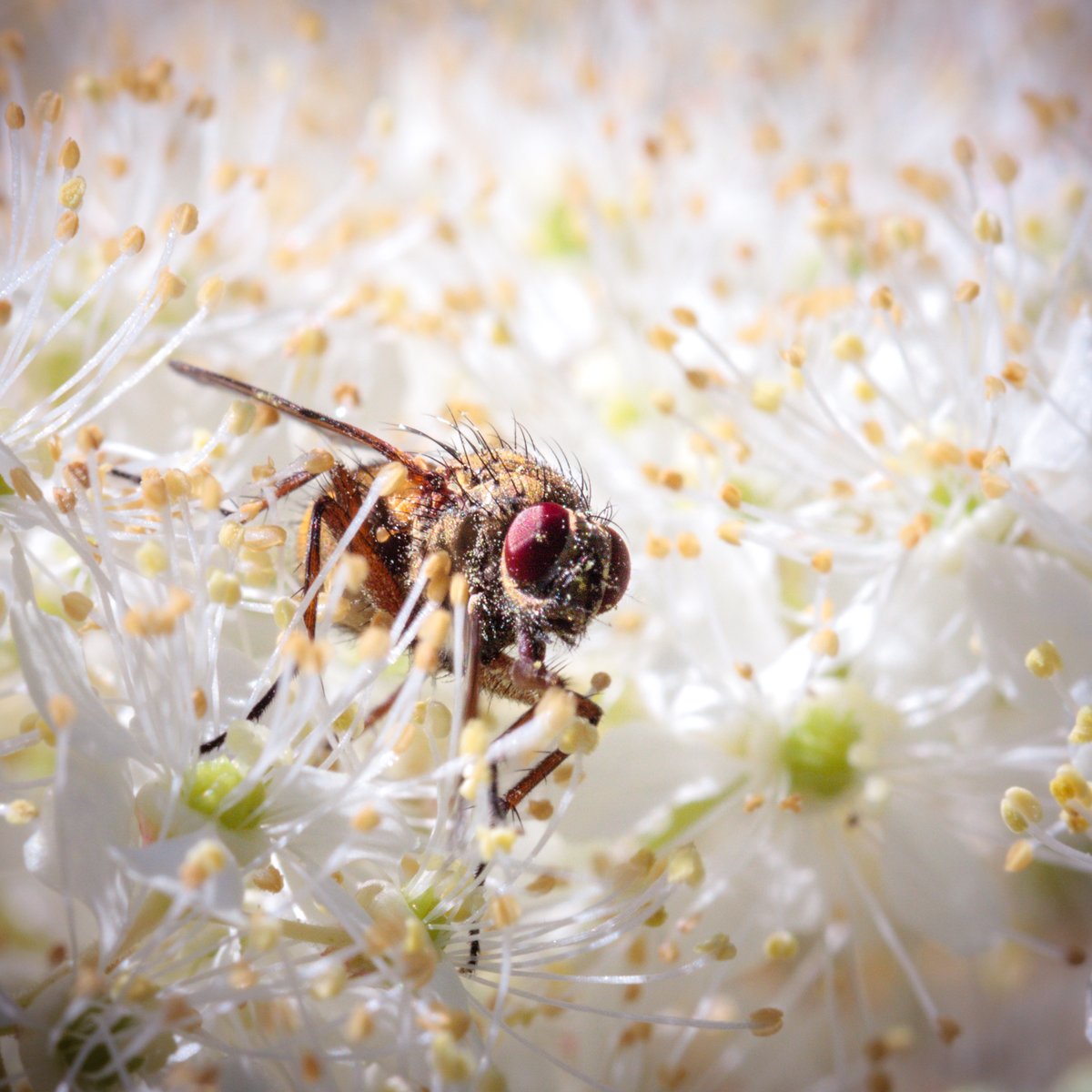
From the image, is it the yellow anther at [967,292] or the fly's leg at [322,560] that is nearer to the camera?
the fly's leg at [322,560]

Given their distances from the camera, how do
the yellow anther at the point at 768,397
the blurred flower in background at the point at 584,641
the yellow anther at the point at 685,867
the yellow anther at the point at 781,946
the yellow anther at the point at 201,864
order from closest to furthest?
the yellow anther at the point at 201,864
the blurred flower in background at the point at 584,641
the yellow anther at the point at 685,867
the yellow anther at the point at 781,946
the yellow anther at the point at 768,397

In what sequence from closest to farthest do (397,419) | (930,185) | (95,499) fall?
1. (95,499)
2. (397,419)
3. (930,185)

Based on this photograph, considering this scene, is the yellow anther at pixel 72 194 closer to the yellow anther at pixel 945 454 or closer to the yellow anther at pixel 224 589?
the yellow anther at pixel 224 589

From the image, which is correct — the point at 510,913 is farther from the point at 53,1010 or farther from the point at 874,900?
the point at 874,900

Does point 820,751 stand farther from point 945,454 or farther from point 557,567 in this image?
point 557,567

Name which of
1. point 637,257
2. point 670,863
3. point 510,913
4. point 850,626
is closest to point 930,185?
point 637,257

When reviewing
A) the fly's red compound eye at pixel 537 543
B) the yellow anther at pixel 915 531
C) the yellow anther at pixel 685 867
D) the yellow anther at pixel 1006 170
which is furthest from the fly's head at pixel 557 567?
the yellow anther at pixel 1006 170
